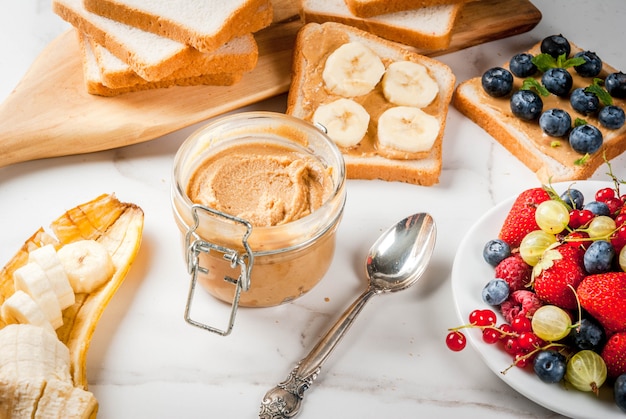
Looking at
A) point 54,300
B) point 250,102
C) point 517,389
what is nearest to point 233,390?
point 54,300

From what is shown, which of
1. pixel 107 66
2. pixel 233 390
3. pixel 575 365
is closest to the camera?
pixel 575 365

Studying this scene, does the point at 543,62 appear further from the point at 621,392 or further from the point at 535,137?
the point at 621,392

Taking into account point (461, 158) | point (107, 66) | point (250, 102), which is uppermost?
point (107, 66)

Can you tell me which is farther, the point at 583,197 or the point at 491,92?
the point at 491,92

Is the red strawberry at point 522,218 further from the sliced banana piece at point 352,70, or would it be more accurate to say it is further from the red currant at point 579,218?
the sliced banana piece at point 352,70

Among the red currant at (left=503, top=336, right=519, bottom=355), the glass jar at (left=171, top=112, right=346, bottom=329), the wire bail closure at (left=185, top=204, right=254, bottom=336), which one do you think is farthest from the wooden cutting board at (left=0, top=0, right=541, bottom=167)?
the red currant at (left=503, top=336, right=519, bottom=355)

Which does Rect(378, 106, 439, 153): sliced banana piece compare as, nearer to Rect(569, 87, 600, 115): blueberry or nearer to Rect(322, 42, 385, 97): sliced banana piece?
Rect(322, 42, 385, 97): sliced banana piece

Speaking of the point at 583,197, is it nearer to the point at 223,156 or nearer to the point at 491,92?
the point at 491,92

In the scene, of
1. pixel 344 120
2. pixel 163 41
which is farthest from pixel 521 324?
pixel 163 41
